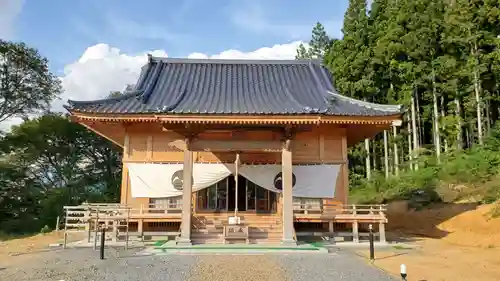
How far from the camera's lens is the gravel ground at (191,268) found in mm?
7910

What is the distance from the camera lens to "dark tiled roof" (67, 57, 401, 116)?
13219 millimetres

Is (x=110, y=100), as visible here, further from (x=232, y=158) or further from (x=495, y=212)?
(x=495, y=212)

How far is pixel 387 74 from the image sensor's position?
32.4m

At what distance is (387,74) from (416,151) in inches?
290

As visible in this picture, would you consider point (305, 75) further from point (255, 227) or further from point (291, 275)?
point (291, 275)

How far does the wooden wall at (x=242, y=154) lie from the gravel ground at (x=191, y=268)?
451 centimetres

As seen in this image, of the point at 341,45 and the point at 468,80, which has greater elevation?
the point at 341,45

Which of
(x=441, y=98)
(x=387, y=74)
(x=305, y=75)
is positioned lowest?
(x=305, y=75)

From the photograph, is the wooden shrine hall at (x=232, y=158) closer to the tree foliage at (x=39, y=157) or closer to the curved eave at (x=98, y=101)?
the curved eave at (x=98, y=101)

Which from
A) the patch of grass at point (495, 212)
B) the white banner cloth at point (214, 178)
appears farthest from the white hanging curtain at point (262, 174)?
the patch of grass at point (495, 212)

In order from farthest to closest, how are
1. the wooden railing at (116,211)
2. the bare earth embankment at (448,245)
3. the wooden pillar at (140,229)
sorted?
the wooden pillar at (140,229), the wooden railing at (116,211), the bare earth embankment at (448,245)

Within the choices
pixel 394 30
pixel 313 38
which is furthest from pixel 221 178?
pixel 313 38

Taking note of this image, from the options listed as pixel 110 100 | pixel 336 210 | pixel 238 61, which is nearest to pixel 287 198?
pixel 336 210

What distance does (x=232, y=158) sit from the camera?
15.2m
